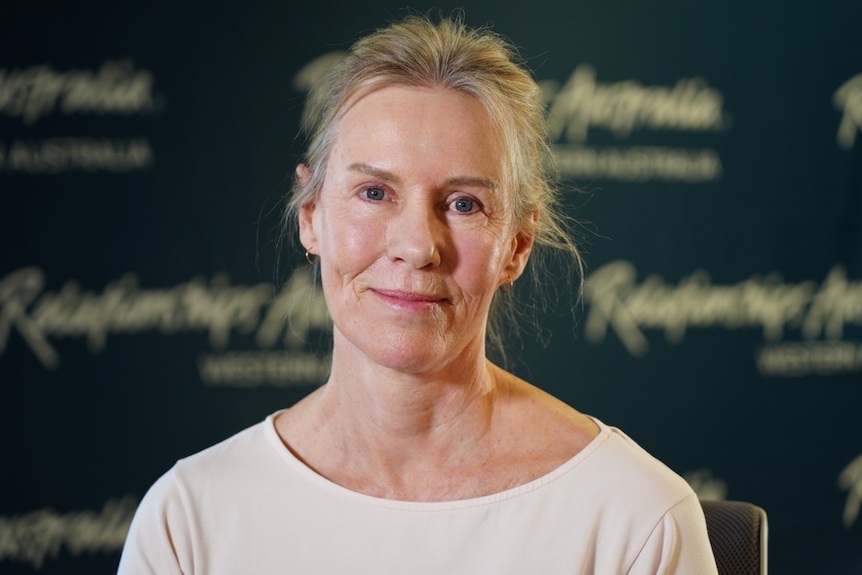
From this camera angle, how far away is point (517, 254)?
1674 mm

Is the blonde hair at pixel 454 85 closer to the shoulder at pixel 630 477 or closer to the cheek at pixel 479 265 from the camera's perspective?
the cheek at pixel 479 265

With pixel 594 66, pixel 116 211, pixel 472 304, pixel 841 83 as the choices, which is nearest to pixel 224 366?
pixel 116 211

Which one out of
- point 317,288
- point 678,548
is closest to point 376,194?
point 678,548

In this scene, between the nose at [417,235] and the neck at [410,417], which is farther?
the neck at [410,417]

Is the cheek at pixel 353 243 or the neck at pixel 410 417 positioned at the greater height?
the cheek at pixel 353 243

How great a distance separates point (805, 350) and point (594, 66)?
3.98 ft

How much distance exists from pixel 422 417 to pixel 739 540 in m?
0.52

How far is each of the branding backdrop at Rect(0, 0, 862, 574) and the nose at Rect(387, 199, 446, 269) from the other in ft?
5.24

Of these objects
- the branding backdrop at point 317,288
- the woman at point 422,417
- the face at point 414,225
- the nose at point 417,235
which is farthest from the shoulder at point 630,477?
the branding backdrop at point 317,288

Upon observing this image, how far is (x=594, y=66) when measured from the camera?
343 cm

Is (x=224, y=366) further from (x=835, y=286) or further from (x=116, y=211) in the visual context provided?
(x=835, y=286)

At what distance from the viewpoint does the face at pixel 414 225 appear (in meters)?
1.46

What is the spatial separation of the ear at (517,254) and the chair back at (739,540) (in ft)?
1.63

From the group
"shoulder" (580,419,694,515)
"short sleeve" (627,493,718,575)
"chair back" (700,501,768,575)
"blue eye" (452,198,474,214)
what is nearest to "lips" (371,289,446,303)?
"blue eye" (452,198,474,214)
